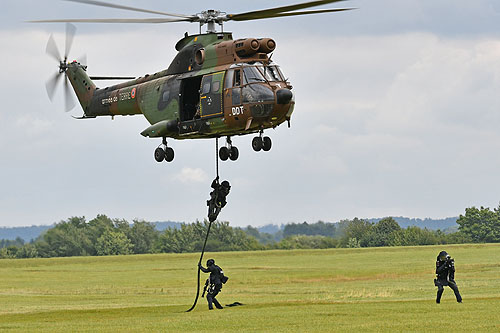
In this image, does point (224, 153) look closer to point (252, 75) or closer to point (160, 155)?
point (160, 155)

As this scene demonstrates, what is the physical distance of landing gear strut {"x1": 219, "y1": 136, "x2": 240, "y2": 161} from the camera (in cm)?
3325

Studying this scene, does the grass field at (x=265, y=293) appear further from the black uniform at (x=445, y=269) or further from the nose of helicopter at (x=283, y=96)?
the nose of helicopter at (x=283, y=96)

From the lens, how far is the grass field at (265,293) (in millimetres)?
32719

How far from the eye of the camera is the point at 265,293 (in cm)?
5756

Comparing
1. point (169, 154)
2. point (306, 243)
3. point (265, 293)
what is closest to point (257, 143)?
point (169, 154)

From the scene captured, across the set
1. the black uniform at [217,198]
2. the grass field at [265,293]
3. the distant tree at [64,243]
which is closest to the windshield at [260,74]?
the black uniform at [217,198]

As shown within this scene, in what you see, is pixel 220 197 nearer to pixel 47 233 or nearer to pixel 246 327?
pixel 246 327

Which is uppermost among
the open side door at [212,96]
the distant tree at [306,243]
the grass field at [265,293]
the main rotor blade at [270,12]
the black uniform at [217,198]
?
the main rotor blade at [270,12]

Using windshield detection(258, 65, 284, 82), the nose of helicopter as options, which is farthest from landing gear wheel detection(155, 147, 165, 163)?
the nose of helicopter

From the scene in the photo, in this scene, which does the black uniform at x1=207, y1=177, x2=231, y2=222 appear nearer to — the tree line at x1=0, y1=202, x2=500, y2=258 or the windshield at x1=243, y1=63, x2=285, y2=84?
the windshield at x1=243, y1=63, x2=285, y2=84

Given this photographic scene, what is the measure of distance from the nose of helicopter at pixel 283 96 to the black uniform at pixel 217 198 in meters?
4.87

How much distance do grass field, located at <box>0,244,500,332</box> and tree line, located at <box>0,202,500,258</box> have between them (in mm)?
17659

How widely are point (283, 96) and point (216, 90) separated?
2672mm

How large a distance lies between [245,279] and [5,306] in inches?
1030
